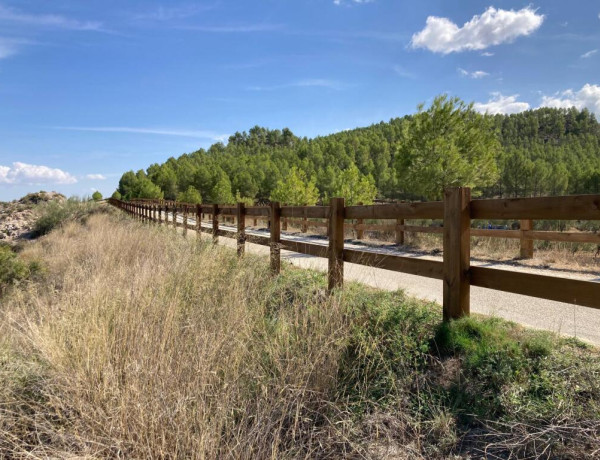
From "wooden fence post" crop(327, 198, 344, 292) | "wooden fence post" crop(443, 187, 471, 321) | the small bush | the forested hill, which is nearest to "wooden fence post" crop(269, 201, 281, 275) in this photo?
"wooden fence post" crop(327, 198, 344, 292)

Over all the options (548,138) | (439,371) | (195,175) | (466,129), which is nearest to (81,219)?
(466,129)

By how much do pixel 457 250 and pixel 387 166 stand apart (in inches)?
4187

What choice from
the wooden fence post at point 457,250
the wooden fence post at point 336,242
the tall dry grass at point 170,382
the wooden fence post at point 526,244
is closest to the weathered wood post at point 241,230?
the wooden fence post at point 336,242

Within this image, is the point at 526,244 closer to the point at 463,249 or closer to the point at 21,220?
the point at 463,249

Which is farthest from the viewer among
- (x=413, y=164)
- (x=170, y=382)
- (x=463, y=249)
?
(x=413, y=164)

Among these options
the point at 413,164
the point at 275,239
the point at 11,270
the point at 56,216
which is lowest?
the point at 11,270

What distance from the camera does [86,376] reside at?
263 centimetres

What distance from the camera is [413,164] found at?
23656mm

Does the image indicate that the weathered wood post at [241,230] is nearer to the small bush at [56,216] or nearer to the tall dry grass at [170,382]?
the tall dry grass at [170,382]

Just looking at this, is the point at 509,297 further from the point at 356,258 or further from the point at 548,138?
the point at 548,138

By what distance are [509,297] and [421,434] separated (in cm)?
462

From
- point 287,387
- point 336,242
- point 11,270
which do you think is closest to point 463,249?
point 336,242

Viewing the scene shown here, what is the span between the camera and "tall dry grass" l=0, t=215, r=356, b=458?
2.23 m

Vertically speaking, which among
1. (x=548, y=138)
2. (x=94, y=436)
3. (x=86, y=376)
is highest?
(x=548, y=138)
